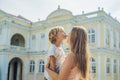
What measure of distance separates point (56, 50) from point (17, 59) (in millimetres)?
19303

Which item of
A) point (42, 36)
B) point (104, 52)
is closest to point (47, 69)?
point (104, 52)

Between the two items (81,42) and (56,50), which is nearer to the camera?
(81,42)

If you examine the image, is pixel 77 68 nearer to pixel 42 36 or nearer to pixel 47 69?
pixel 47 69

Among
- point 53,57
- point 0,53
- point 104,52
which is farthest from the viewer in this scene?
point 0,53

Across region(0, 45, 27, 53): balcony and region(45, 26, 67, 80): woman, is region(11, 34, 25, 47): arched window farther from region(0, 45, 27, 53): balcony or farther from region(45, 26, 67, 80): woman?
region(45, 26, 67, 80): woman

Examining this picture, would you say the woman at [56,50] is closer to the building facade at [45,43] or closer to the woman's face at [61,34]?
the woman's face at [61,34]

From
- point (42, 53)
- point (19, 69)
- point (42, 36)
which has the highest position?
point (42, 36)

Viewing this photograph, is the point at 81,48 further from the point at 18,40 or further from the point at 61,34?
the point at 18,40

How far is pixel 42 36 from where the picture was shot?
818 inches

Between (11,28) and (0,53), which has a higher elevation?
(11,28)

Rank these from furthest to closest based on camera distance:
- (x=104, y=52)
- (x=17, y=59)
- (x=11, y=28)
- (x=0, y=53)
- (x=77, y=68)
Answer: (x=17, y=59) → (x=11, y=28) → (x=0, y=53) → (x=104, y=52) → (x=77, y=68)

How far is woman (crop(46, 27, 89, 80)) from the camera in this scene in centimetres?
177

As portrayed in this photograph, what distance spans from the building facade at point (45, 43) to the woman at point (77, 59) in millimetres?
12483

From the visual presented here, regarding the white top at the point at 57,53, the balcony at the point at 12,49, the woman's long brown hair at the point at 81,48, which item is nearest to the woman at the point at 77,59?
the woman's long brown hair at the point at 81,48
